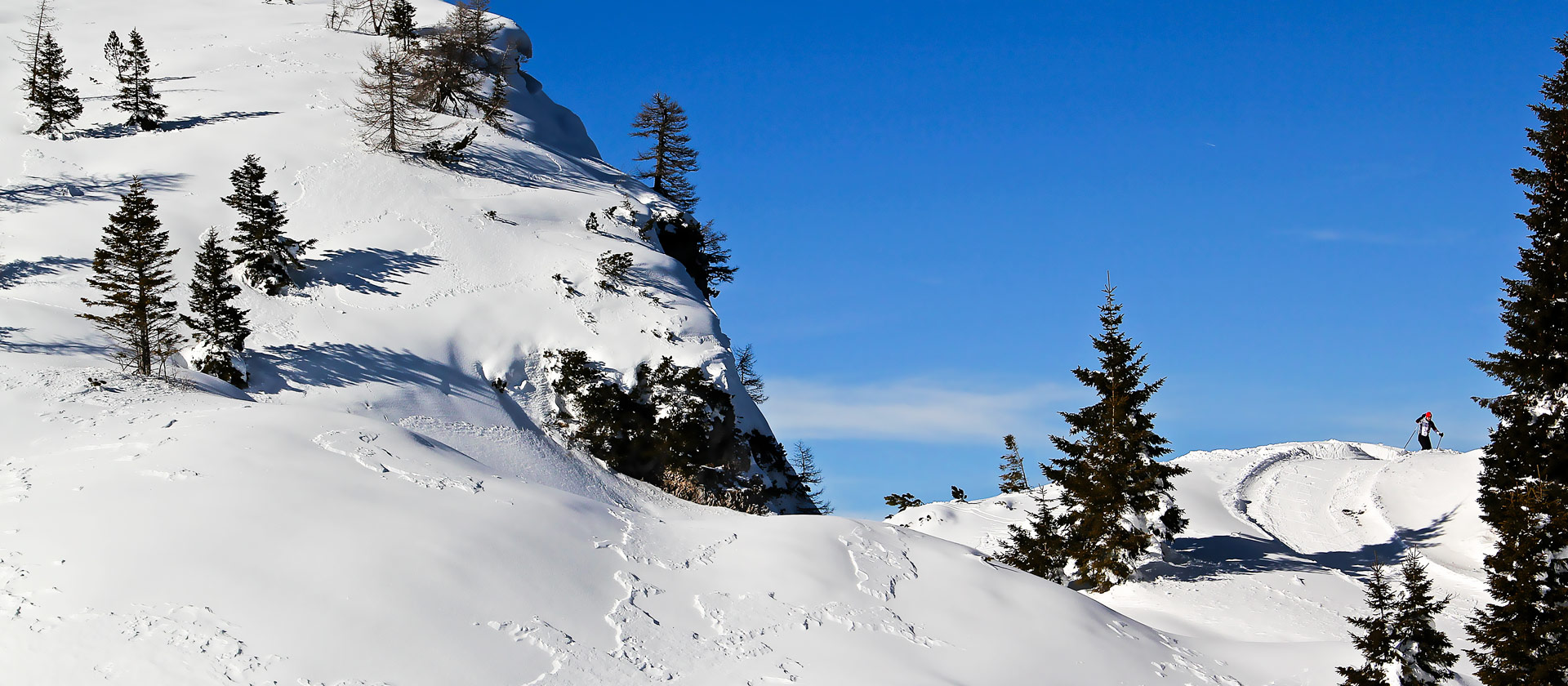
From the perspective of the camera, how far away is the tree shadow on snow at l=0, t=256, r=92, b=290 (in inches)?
1029

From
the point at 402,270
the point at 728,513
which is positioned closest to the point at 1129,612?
the point at 728,513

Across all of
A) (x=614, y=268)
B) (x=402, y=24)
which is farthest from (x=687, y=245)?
(x=402, y=24)

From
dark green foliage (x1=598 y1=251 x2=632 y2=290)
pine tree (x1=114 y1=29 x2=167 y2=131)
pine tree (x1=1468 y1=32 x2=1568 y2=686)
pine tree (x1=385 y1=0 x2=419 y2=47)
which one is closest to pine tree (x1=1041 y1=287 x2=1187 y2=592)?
pine tree (x1=1468 y1=32 x2=1568 y2=686)

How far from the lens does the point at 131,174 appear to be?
34719mm

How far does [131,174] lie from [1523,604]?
137 feet

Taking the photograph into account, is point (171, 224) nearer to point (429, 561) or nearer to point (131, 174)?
point (131, 174)

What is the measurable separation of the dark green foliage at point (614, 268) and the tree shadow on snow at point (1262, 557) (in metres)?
18.9

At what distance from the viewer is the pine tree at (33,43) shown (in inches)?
1602

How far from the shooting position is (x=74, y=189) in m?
33.1

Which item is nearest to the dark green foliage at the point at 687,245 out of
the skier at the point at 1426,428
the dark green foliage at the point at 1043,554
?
the dark green foliage at the point at 1043,554

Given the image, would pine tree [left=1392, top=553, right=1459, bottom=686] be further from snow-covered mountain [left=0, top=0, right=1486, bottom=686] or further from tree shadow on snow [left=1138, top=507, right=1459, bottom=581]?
tree shadow on snow [left=1138, top=507, right=1459, bottom=581]

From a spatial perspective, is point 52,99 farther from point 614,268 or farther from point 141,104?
point 614,268

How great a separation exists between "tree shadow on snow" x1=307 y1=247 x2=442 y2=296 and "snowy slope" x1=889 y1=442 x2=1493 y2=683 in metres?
18.7

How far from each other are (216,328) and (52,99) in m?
23.7
